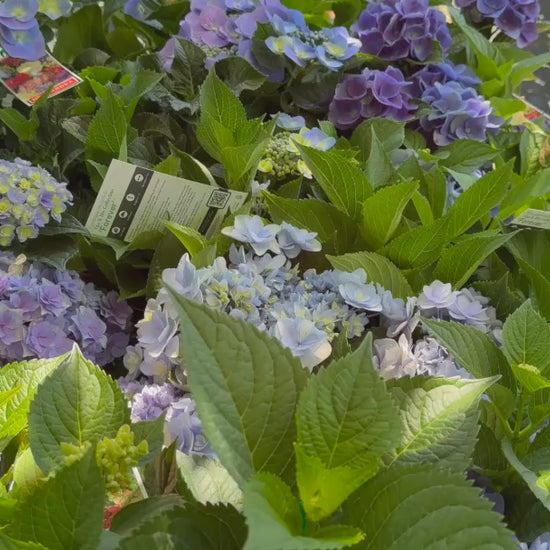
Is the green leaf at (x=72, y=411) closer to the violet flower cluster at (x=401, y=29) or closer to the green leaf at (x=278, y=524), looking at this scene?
the green leaf at (x=278, y=524)

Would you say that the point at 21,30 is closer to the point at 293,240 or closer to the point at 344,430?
the point at 293,240

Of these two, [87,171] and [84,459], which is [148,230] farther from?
[84,459]

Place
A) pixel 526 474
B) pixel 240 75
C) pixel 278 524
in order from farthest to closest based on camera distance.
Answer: pixel 240 75, pixel 526 474, pixel 278 524

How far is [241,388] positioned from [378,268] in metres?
0.39

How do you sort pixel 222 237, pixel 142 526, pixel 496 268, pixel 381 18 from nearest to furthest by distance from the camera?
1. pixel 142 526
2. pixel 222 237
3. pixel 496 268
4. pixel 381 18

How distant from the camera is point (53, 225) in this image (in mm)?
843

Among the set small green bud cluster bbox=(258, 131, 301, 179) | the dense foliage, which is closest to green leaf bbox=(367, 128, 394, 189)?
the dense foliage

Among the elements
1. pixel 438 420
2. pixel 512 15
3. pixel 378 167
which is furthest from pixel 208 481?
pixel 512 15

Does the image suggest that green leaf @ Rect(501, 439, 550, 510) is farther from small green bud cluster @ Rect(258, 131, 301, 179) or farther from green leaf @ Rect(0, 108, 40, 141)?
green leaf @ Rect(0, 108, 40, 141)

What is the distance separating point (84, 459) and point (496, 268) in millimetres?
651

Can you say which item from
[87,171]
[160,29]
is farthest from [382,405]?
[160,29]

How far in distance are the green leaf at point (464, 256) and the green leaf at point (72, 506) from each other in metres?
0.51

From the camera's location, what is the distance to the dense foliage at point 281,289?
38 cm

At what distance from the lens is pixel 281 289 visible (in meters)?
0.74
